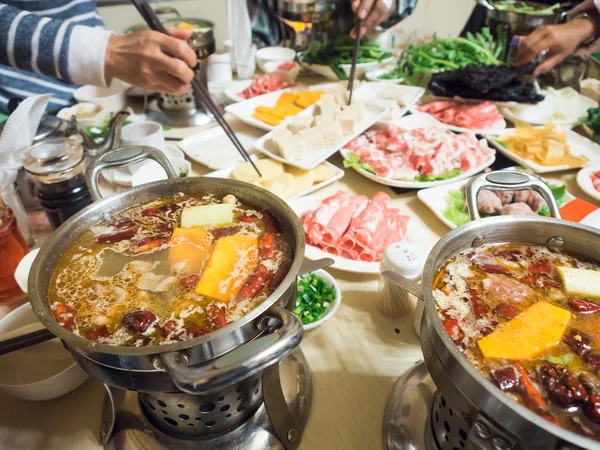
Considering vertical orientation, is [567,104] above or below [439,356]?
below

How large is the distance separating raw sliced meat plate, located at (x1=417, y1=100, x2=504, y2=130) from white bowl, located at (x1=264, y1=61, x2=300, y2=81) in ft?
3.64

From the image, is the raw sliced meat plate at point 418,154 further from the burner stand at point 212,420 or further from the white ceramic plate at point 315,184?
the burner stand at point 212,420

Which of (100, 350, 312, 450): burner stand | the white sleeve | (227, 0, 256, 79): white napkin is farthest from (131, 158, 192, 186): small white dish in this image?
(227, 0, 256, 79): white napkin

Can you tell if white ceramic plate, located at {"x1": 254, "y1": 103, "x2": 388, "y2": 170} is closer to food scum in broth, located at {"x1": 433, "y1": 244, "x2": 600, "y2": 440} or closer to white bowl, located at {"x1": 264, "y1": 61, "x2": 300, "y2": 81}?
white bowl, located at {"x1": 264, "y1": 61, "x2": 300, "y2": 81}

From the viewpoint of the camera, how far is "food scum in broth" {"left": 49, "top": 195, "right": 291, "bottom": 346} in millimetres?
987

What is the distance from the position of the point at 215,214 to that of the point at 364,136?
1.55 m

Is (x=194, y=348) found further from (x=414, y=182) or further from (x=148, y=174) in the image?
(x=414, y=182)

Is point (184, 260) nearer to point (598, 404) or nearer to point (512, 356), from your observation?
point (512, 356)

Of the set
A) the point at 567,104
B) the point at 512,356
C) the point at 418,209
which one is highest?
the point at 512,356

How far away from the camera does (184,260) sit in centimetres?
119

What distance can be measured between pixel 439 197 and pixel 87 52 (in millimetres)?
2027

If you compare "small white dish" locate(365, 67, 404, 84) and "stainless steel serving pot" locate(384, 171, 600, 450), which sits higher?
"stainless steel serving pot" locate(384, 171, 600, 450)

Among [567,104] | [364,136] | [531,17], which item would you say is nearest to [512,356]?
[364,136]

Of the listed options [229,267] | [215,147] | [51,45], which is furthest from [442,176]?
[51,45]
